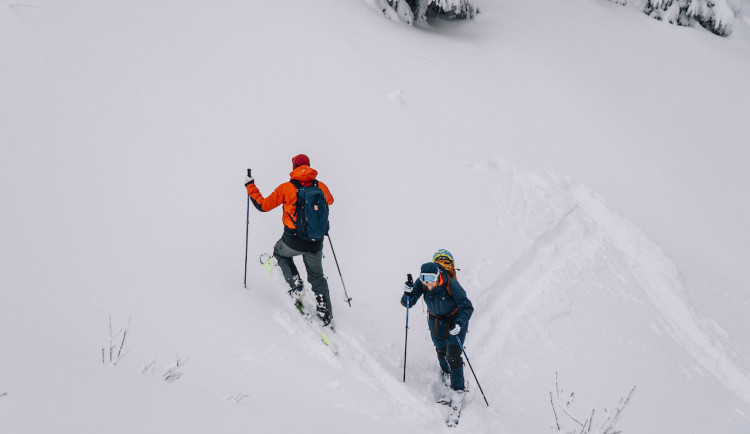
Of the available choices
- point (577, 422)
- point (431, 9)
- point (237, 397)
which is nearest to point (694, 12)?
point (431, 9)

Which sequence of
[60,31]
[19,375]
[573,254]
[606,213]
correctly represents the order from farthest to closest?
[606,213] < [573,254] < [60,31] < [19,375]

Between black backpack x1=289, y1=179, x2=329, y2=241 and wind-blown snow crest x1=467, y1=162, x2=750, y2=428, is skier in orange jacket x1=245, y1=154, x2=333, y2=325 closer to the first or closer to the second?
black backpack x1=289, y1=179, x2=329, y2=241

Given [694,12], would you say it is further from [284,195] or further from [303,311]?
[303,311]

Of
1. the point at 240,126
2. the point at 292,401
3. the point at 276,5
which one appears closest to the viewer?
the point at 292,401

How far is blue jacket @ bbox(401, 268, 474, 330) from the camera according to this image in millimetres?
4957

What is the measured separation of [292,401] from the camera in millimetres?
3846

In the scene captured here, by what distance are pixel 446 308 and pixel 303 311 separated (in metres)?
1.61

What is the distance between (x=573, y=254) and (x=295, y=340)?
499 centimetres

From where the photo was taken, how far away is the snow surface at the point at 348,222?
3846mm

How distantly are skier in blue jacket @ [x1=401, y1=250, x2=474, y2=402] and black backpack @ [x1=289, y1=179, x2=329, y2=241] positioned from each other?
44.8 inches

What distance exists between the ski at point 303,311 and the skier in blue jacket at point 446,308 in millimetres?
910

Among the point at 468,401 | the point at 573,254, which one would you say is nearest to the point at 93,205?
the point at 468,401

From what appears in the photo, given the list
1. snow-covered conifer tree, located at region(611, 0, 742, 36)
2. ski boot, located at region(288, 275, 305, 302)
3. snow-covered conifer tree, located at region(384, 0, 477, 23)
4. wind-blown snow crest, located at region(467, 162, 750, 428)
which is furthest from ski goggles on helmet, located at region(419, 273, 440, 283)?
snow-covered conifer tree, located at region(611, 0, 742, 36)

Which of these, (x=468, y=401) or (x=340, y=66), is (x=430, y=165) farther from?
(x=468, y=401)
